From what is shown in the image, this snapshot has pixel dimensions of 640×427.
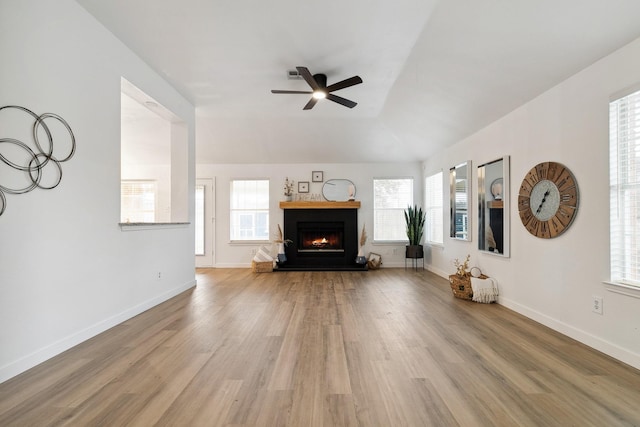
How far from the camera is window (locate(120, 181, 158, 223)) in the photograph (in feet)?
23.0

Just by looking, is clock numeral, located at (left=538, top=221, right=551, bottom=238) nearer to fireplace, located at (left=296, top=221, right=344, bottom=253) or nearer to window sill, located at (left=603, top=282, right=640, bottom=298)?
window sill, located at (left=603, top=282, right=640, bottom=298)

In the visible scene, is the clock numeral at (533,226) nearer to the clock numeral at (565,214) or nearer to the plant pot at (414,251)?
the clock numeral at (565,214)

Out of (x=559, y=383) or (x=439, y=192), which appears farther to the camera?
(x=439, y=192)

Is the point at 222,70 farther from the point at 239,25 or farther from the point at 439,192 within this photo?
the point at 439,192

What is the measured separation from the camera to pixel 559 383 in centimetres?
193

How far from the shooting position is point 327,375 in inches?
80.0

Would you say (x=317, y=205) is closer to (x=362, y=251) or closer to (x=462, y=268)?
(x=362, y=251)

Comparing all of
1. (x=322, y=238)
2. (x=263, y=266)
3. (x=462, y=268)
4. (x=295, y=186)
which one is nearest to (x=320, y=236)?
(x=322, y=238)

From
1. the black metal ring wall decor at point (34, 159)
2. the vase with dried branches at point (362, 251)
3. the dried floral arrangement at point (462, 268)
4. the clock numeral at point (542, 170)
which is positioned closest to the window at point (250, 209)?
the vase with dried branches at point (362, 251)

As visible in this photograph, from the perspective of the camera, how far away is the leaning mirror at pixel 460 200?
4688mm

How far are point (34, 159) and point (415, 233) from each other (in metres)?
5.75

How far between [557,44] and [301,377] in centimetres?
314

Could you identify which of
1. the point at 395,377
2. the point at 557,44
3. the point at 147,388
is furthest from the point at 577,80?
the point at 147,388

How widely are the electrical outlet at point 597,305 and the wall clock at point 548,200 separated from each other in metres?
0.61
